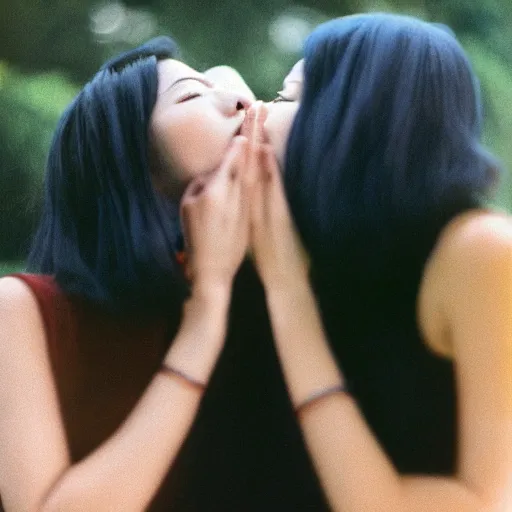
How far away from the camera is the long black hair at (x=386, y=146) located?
698 mm

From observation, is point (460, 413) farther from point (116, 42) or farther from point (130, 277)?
point (116, 42)

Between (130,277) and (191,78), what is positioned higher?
(191,78)

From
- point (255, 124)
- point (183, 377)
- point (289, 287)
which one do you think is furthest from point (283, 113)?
point (183, 377)

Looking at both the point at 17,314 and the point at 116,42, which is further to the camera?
the point at 116,42

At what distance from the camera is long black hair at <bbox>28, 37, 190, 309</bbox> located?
0.74 m

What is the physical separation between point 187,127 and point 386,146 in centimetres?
20

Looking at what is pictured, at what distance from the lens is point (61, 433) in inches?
27.5

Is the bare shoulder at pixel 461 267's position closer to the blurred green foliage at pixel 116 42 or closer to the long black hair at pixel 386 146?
the long black hair at pixel 386 146

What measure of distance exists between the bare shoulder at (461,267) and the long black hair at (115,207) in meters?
0.24

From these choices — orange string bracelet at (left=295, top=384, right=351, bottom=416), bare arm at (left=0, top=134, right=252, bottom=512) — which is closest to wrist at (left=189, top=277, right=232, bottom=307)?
bare arm at (left=0, top=134, right=252, bottom=512)

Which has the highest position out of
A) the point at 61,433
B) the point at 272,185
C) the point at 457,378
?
the point at 272,185

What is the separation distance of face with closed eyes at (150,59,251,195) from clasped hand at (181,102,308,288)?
0.01 m

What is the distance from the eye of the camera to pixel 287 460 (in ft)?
2.40

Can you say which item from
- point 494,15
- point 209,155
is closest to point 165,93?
point 209,155
